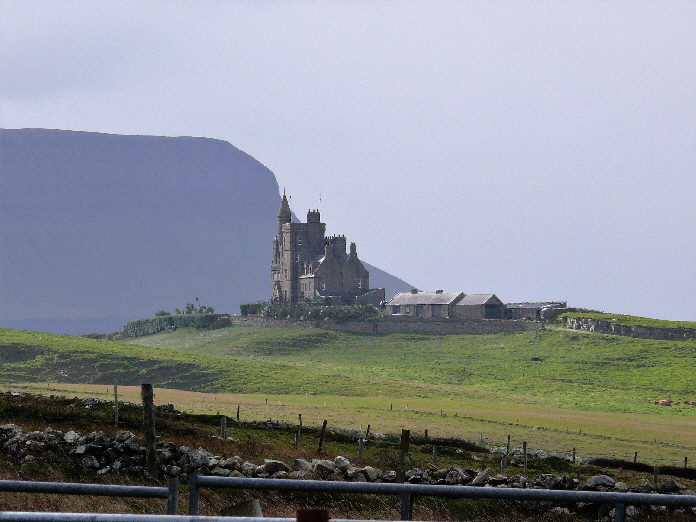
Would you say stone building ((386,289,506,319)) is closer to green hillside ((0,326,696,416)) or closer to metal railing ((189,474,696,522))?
green hillside ((0,326,696,416))

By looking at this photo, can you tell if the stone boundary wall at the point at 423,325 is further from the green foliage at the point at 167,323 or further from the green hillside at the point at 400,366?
the green foliage at the point at 167,323

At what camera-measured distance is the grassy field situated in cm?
6706

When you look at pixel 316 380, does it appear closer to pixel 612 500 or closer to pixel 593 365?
pixel 593 365

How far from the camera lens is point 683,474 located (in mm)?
44938

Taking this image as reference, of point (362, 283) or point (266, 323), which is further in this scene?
point (362, 283)

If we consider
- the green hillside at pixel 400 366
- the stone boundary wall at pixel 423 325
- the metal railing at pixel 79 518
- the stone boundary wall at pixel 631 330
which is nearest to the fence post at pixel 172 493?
the metal railing at pixel 79 518

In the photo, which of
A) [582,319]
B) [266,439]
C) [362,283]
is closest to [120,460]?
[266,439]

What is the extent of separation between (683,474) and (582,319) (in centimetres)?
9970

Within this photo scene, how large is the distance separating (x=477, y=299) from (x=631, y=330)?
106 ft

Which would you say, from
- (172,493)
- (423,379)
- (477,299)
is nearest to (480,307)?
(477,299)

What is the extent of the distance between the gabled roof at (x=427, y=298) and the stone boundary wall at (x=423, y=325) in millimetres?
13899

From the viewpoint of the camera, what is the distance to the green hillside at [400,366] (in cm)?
9544

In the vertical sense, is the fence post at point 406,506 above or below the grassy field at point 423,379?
above

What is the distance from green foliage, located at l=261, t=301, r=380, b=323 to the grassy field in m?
5.99
